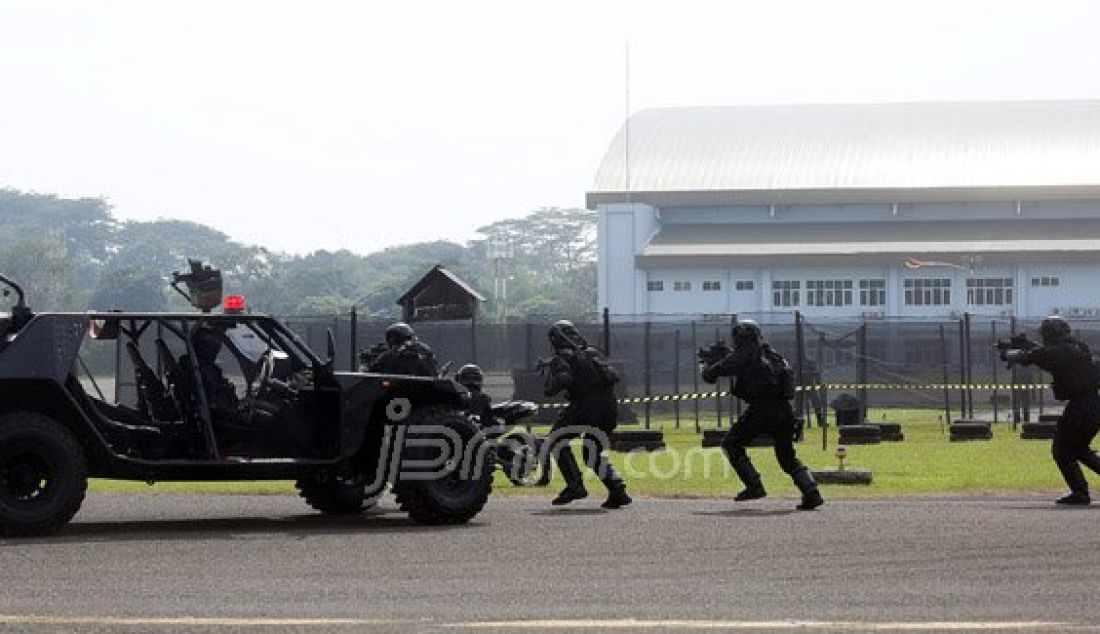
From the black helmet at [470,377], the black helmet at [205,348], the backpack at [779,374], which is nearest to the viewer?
the black helmet at [205,348]

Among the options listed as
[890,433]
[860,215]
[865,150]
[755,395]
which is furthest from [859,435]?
[865,150]

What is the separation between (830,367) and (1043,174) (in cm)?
3949

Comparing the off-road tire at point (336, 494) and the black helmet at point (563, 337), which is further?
the black helmet at point (563, 337)

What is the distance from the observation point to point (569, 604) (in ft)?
39.6

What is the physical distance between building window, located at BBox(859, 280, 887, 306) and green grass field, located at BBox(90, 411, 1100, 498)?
6097 cm

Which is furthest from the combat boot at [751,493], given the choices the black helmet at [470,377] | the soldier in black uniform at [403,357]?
the black helmet at [470,377]

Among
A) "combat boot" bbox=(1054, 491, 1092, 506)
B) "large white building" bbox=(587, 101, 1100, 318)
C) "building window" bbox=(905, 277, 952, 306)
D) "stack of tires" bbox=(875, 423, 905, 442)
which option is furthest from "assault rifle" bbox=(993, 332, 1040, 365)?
"building window" bbox=(905, 277, 952, 306)

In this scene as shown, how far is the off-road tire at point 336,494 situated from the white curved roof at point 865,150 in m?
80.9

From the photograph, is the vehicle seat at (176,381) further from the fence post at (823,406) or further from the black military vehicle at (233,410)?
the fence post at (823,406)

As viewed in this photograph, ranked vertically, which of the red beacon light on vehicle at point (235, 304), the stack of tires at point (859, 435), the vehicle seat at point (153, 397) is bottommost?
the stack of tires at point (859, 435)

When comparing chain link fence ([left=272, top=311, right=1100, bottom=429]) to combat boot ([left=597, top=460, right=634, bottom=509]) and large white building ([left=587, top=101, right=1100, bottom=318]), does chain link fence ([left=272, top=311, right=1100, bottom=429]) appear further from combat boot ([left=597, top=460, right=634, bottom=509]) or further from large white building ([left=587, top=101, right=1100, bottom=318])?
large white building ([left=587, top=101, right=1100, bottom=318])

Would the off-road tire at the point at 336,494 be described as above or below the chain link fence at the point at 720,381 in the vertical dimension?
below

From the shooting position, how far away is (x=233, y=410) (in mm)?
17891

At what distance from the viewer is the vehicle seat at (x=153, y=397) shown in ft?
58.1
